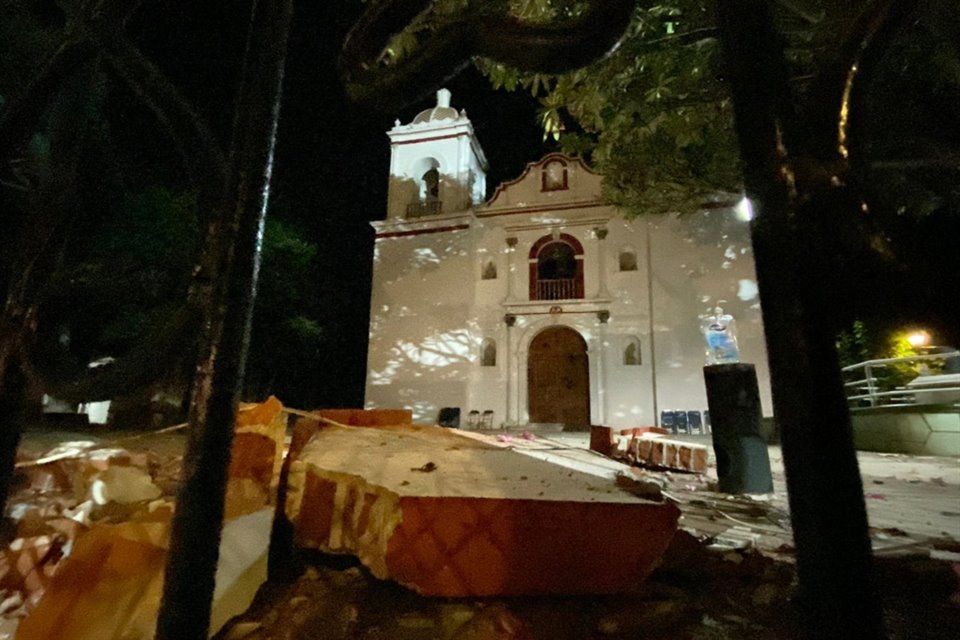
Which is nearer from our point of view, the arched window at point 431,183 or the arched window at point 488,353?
the arched window at point 488,353

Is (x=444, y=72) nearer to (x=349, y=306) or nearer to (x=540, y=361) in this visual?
(x=540, y=361)

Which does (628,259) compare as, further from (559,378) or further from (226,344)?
(226,344)

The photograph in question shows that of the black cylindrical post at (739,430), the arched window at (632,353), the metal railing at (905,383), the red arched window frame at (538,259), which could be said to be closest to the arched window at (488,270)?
the red arched window frame at (538,259)

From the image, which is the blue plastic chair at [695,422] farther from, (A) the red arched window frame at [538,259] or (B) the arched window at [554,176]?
(B) the arched window at [554,176]

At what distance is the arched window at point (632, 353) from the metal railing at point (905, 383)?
4680 mm

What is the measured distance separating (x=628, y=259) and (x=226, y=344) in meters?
14.7

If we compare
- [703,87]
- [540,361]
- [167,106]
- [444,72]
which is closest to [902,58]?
[703,87]

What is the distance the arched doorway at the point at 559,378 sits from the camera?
1397 cm

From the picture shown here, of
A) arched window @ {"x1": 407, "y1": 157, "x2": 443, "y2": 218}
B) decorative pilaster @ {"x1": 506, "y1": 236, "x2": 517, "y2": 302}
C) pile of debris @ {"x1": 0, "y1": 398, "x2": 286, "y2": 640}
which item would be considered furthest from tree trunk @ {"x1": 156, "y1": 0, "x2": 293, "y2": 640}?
arched window @ {"x1": 407, "y1": 157, "x2": 443, "y2": 218}

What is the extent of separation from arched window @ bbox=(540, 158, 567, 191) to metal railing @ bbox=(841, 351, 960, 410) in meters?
9.35

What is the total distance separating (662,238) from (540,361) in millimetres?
5154

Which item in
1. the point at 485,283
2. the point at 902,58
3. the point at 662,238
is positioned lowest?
the point at 902,58

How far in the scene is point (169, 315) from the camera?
110 centimetres

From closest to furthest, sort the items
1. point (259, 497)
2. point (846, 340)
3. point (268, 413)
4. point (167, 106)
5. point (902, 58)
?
point (167, 106) < point (259, 497) < point (268, 413) < point (902, 58) < point (846, 340)
